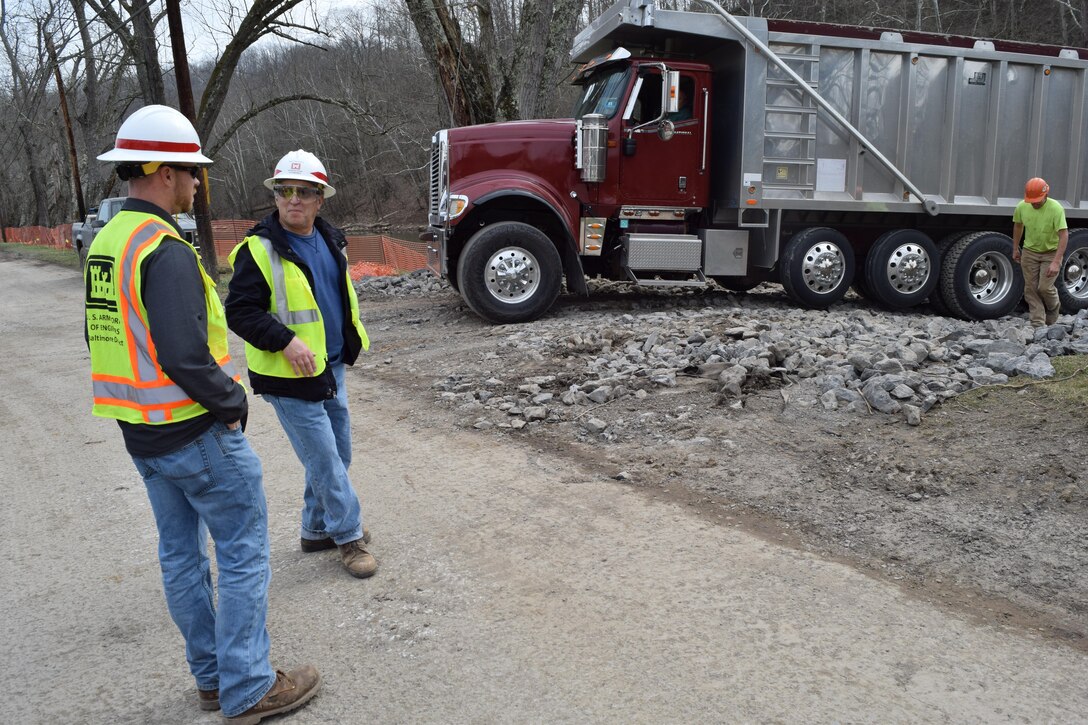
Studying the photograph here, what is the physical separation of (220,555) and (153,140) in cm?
135

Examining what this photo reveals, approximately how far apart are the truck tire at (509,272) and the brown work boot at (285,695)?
7223mm

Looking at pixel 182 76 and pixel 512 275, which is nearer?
pixel 512 275

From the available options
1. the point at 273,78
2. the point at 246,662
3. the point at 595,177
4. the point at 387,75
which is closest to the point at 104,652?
the point at 246,662

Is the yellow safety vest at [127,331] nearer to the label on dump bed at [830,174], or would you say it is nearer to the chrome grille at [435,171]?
the chrome grille at [435,171]

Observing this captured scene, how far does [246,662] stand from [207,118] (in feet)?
57.5

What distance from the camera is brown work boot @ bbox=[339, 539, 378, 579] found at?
4.04 m

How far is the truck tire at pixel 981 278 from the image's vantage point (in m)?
11.1

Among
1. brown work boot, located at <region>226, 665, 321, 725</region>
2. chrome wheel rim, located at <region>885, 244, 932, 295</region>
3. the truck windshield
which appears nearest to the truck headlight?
the truck windshield

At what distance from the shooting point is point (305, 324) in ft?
12.3

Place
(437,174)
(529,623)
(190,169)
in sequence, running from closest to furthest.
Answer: (190,169)
(529,623)
(437,174)

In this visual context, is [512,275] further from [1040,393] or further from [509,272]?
[1040,393]

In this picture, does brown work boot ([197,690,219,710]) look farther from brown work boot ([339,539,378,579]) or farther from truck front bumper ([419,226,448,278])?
truck front bumper ([419,226,448,278])

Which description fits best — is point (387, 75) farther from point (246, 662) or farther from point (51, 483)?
point (246, 662)

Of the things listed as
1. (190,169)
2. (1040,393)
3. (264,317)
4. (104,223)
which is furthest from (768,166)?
(104,223)
